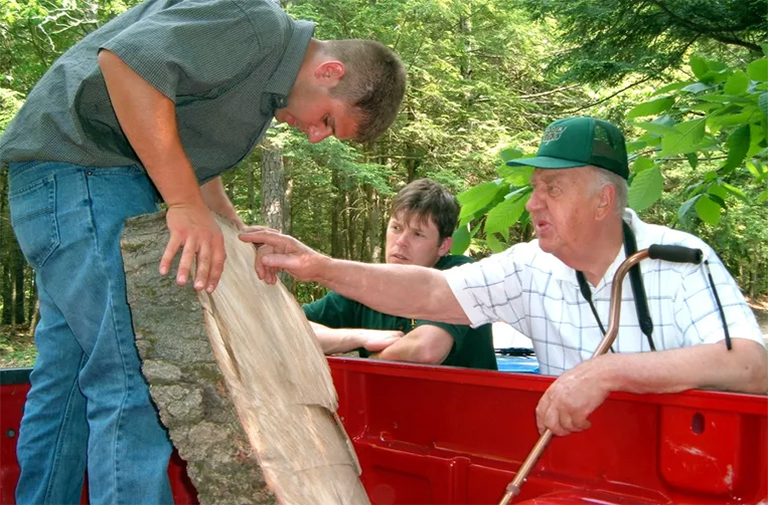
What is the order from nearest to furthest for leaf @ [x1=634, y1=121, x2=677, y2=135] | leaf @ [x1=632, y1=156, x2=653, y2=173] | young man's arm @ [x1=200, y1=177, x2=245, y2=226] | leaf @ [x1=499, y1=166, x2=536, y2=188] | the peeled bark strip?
the peeled bark strip → young man's arm @ [x1=200, y1=177, x2=245, y2=226] → leaf @ [x1=634, y1=121, x2=677, y2=135] → leaf @ [x1=632, y1=156, x2=653, y2=173] → leaf @ [x1=499, y1=166, x2=536, y2=188]

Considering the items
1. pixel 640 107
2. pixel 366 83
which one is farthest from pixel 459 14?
pixel 366 83

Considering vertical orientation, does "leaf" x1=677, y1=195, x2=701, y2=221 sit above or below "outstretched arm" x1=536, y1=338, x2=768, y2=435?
above

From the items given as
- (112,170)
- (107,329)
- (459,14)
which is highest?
(459,14)

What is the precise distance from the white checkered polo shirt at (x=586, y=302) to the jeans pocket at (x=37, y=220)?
1.59m

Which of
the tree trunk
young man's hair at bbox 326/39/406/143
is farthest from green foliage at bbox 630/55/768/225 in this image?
the tree trunk

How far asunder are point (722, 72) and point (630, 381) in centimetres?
171

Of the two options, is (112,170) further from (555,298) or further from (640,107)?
(640,107)

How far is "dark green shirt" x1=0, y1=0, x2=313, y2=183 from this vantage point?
6.24 feet

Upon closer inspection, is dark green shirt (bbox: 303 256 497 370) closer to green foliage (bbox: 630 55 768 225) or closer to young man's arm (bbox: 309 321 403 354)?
young man's arm (bbox: 309 321 403 354)

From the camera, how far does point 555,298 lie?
2.78 metres

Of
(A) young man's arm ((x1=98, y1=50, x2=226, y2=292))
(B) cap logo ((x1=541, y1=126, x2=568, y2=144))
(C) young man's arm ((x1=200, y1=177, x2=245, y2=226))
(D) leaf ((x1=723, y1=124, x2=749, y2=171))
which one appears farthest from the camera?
(D) leaf ((x1=723, y1=124, x2=749, y2=171))

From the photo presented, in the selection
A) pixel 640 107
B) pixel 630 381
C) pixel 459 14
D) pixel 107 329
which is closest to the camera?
pixel 107 329

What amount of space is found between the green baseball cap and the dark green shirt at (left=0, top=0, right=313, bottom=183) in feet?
3.26

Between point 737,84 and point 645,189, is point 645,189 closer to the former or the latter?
point 645,189
